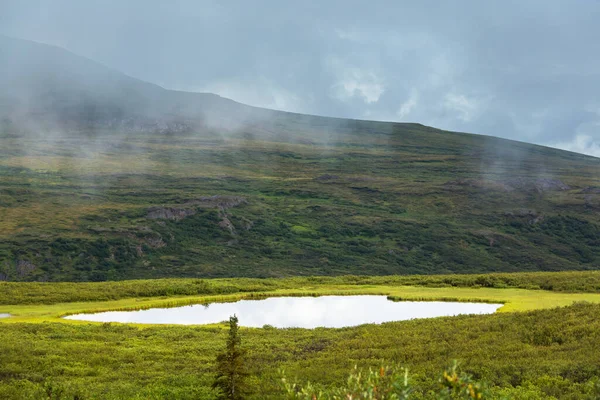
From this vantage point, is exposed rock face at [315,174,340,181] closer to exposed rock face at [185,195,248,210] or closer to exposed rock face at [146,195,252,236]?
exposed rock face at [185,195,248,210]

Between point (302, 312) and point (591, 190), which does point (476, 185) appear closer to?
point (591, 190)

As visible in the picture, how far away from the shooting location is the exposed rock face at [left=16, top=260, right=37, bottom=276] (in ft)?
321

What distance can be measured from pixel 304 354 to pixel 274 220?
11118cm

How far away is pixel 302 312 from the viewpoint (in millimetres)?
48719

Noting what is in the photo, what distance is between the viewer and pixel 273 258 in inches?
4660

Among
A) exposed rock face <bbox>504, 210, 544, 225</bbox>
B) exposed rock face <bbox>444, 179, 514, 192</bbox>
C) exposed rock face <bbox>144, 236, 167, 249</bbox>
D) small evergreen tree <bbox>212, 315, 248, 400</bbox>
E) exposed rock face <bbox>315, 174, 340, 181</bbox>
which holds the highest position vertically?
exposed rock face <bbox>444, 179, 514, 192</bbox>

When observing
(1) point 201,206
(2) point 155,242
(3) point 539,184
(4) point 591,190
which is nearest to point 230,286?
(2) point 155,242

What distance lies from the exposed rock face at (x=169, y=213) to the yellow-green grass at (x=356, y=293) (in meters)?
73.2

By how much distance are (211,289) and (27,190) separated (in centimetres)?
9546

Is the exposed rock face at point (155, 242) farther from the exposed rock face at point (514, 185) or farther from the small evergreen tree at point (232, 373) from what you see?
the small evergreen tree at point (232, 373)

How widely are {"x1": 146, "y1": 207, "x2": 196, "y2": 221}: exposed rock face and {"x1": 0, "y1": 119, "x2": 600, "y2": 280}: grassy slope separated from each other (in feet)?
5.39

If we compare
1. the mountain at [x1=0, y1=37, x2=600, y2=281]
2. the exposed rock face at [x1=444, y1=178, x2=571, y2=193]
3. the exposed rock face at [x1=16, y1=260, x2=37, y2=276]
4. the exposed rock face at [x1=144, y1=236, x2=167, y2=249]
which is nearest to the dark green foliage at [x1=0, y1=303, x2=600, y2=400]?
the exposed rock face at [x1=16, y1=260, x2=37, y2=276]

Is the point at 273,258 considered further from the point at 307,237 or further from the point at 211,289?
the point at 211,289

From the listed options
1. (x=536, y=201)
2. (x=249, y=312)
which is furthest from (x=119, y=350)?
(x=536, y=201)
